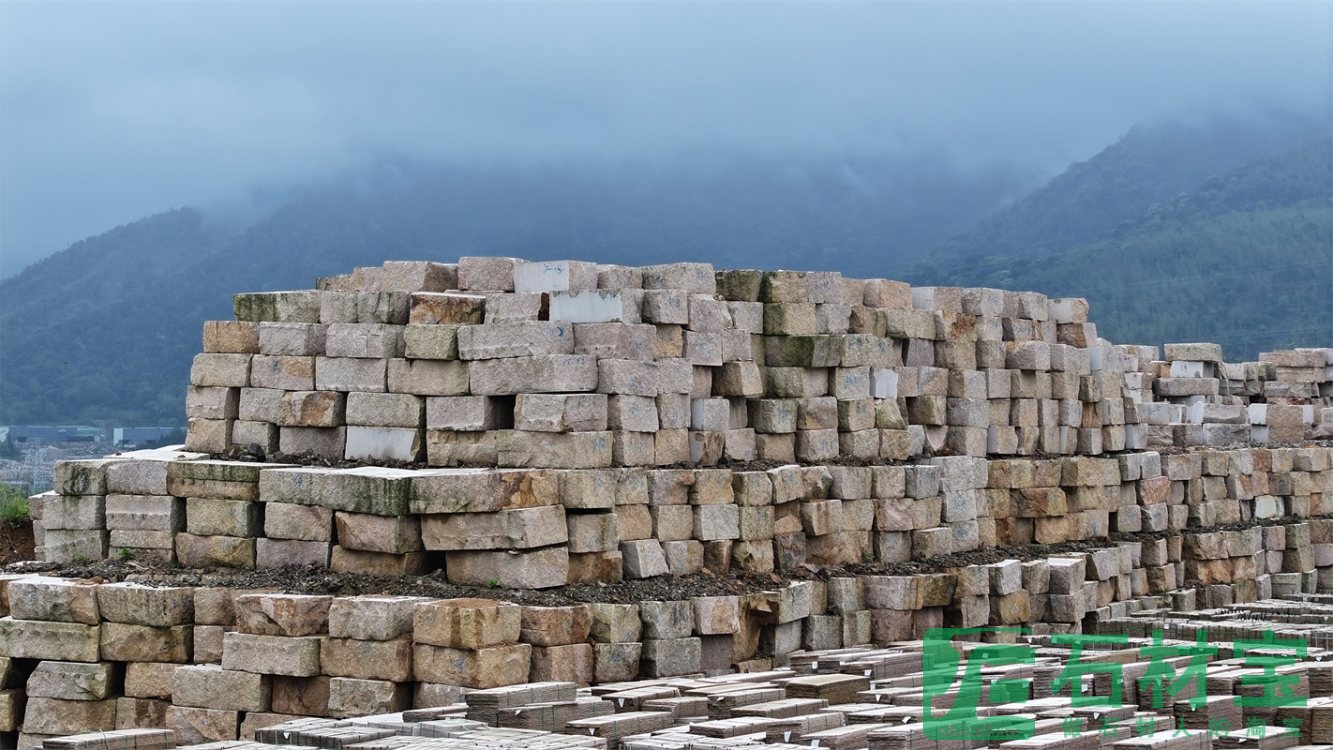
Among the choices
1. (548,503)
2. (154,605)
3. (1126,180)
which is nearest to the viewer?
(548,503)

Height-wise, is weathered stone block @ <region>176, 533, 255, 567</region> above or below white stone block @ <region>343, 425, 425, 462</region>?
below

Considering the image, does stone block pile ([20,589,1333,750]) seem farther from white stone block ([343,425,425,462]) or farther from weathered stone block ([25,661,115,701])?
white stone block ([343,425,425,462])

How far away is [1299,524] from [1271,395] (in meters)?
7.91

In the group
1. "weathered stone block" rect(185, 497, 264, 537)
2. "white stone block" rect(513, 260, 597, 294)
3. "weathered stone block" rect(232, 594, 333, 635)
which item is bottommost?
"weathered stone block" rect(232, 594, 333, 635)

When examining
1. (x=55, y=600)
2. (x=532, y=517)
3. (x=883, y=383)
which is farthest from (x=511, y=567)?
(x=883, y=383)

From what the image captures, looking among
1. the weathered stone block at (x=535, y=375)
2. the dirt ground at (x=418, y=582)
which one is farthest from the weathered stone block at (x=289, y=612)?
the weathered stone block at (x=535, y=375)

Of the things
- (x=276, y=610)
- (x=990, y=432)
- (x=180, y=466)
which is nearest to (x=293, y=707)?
(x=276, y=610)

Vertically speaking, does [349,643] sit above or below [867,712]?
above

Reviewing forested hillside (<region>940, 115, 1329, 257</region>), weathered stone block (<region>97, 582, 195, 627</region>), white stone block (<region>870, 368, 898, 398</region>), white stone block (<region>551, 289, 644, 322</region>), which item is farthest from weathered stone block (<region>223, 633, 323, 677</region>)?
forested hillside (<region>940, 115, 1329, 257</region>)

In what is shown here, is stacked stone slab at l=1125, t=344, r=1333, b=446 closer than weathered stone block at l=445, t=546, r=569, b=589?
No

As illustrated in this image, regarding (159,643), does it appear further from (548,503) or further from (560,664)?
(560,664)

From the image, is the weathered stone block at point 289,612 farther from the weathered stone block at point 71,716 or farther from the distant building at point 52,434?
the distant building at point 52,434

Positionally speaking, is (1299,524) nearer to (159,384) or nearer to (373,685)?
(373,685)

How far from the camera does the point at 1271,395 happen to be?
4309cm
